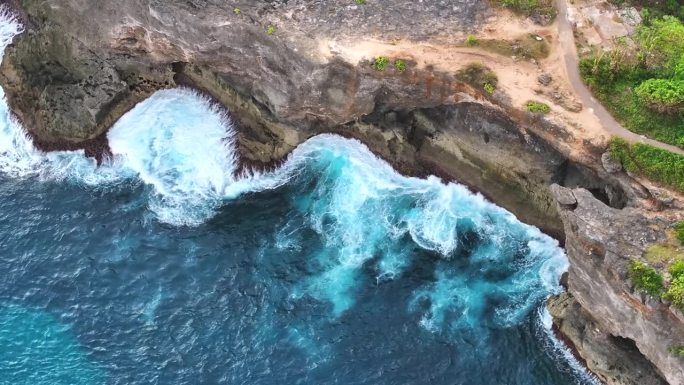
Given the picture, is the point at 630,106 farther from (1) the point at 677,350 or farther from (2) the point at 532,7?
(1) the point at 677,350

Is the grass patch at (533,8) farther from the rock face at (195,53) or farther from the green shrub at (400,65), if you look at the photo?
the green shrub at (400,65)

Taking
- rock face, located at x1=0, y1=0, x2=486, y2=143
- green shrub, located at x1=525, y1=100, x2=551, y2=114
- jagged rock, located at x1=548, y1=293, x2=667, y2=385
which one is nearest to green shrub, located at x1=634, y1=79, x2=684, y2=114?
green shrub, located at x1=525, y1=100, x2=551, y2=114

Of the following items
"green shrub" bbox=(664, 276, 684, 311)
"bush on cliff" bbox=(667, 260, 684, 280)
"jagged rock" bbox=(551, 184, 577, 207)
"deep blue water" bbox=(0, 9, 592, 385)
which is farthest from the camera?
"deep blue water" bbox=(0, 9, 592, 385)

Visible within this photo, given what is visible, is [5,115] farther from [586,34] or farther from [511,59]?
[586,34]

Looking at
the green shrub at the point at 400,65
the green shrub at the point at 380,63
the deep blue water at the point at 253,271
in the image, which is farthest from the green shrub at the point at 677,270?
the green shrub at the point at 380,63

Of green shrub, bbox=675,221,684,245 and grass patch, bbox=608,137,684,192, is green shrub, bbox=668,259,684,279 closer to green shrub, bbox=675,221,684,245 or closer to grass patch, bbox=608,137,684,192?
green shrub, bbox=675,221,684,245

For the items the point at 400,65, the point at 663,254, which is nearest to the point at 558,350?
the point at 663,254
